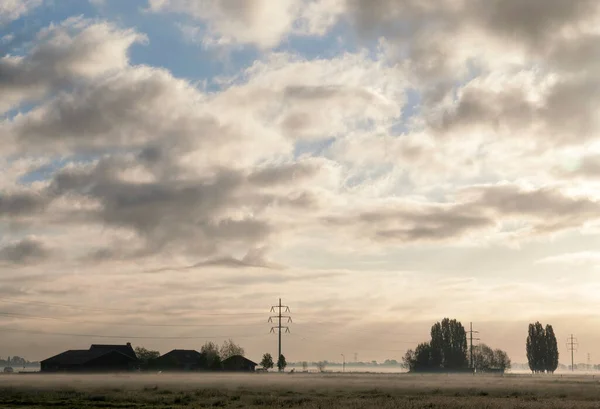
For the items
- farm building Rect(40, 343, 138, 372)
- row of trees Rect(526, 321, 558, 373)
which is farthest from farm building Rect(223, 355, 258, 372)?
row of trees Rect(526, 321, 558, 373)

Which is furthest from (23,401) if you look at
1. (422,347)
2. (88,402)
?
(422,347)

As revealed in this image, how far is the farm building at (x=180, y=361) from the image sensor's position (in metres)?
153

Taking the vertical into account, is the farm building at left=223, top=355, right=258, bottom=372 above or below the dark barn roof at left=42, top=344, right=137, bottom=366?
below

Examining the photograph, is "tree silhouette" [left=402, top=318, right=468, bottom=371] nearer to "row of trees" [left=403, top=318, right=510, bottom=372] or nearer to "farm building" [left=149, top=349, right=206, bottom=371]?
"row of trees" [left=403, top=318, right=510, bottom=372]

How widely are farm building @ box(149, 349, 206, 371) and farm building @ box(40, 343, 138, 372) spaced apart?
5.66m

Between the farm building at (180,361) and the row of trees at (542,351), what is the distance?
97066 mm

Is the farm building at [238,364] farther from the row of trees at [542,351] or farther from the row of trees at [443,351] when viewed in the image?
the row of trees at [542,351]

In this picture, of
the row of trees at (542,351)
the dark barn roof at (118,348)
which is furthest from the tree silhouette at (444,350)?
the dark barn roof at (118,348)

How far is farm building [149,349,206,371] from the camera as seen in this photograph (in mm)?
153375

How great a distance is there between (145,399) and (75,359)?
108 meters

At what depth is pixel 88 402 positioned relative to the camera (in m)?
52.4

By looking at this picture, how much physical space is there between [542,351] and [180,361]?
105 meters

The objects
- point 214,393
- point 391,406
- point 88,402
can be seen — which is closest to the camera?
point 391,406

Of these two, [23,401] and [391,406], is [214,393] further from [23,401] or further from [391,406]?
[391,406]
